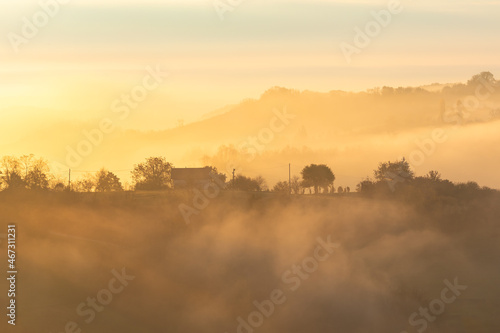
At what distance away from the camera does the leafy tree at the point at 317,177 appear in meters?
191

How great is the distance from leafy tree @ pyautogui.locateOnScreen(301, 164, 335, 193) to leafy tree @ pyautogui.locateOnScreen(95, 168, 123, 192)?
148 ft

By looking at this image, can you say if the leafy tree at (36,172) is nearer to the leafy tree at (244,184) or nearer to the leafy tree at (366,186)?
the leafy tree at (244,184)

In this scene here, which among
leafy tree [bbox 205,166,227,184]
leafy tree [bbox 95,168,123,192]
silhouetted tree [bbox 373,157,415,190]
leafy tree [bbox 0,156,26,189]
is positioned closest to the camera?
silhouetted tree [bbox 373,157,415,190]

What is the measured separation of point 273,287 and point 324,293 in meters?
5.44

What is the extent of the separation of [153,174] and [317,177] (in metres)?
40.0

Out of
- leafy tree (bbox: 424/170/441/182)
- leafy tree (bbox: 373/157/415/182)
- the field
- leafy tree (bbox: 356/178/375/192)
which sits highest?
leafy tree (bbox: 373/157/415/182)

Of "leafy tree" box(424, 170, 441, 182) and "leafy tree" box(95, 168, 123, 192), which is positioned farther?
"leafy tree" box(95, 168, 123, 192)

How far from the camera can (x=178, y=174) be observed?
181375 millimetres

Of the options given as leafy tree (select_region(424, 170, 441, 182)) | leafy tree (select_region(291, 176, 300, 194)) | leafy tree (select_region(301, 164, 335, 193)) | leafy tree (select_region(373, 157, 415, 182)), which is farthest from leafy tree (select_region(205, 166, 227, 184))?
leafy tree (select_region(424, 170, 441, 182))

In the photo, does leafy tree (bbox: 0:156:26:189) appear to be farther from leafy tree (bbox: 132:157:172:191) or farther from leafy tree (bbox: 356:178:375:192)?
leafy tree (bbox: 356:178:375:192)

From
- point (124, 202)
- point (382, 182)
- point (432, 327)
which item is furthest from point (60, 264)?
point (382, 182)

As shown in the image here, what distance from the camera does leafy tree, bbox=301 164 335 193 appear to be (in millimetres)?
190625

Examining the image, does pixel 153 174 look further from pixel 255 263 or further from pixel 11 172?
pixel 255 263

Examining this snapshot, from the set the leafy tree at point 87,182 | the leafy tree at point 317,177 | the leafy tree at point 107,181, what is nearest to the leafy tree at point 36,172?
the leafy tree at point 87,182
